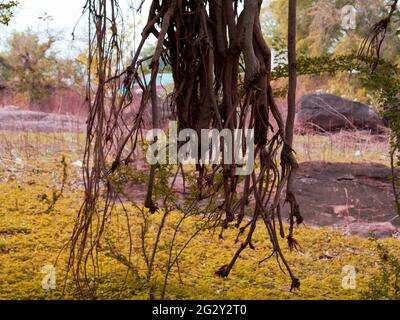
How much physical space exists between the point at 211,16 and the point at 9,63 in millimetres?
11870

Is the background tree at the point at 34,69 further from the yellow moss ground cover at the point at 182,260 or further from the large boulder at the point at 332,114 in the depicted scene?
the yellow moss ground cover at the point at 182,260

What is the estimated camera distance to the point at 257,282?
3178 mm

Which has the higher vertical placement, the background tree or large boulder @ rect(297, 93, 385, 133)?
the background tree

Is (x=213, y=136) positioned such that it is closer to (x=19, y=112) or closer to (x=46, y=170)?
(x=46, y=170)

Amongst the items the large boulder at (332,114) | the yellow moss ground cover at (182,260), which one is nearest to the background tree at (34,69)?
the large boulder at (332,114)

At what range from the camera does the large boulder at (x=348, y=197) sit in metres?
4.57

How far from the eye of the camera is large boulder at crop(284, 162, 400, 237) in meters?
4.57

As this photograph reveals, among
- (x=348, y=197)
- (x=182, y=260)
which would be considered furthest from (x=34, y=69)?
(x=182, y=260)

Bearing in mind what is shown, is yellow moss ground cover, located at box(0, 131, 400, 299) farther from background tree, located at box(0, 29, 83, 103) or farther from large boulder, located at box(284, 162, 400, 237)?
background tree, located at box(0, 29, 83, 103)

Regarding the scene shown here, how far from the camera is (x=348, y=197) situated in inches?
202

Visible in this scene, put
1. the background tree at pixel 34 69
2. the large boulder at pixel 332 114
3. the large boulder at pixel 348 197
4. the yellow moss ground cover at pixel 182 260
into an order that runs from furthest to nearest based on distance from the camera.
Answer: the background tree at pixel 34 69
the large boulder at pixel 332 114
the large boulder at pixel 348 197
the yellow moss ground cover at pixel 182 260

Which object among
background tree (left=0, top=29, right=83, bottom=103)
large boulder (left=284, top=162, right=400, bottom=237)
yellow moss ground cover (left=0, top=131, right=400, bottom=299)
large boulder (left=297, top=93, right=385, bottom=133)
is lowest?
yellow moss ground cover (left=0, top=131, right=400, bottom=299)

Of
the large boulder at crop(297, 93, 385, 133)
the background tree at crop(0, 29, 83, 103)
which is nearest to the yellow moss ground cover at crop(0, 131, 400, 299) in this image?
the large boulder at crop(297, 93, 385, 133)

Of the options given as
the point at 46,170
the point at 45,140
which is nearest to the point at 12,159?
the point at 46,170
